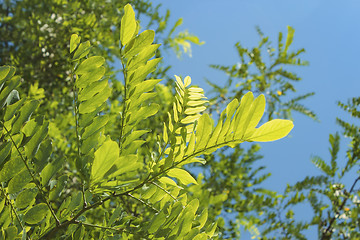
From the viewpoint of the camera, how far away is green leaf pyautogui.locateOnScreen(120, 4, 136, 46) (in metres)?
0.61

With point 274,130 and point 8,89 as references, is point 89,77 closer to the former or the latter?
point 8,89

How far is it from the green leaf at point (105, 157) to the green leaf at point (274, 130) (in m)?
0.22

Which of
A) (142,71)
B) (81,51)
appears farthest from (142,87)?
(81,51)

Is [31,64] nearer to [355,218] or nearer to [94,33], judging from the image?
[94,33]

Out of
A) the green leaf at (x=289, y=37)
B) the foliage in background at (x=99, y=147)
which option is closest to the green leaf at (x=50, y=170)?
the foliage in background at (x=99, y=147)

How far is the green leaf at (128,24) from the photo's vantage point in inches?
24.0

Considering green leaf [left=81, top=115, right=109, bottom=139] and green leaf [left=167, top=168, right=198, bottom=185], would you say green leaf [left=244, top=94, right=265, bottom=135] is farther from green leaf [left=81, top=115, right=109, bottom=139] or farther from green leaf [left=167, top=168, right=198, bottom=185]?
green leaf [left=81, top=115, right=109, bottom=139]

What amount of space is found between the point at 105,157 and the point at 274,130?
0.26m

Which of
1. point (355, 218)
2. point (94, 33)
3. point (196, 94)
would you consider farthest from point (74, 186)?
point (355, 218)

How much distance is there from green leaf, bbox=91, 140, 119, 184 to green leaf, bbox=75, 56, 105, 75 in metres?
0.19

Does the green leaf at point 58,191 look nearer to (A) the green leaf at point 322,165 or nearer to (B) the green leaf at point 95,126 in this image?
(B) the green leaf at point 95,126

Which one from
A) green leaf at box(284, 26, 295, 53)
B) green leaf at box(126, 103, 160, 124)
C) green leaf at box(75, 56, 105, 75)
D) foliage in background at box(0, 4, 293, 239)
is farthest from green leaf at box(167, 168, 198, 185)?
green leaf at box(284, 26, 295, 53)

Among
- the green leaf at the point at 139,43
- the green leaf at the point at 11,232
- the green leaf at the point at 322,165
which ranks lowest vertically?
the green leaf at the point at 11,232

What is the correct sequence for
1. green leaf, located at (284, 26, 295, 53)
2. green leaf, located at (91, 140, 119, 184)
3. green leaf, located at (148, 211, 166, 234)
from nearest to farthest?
green leaf, located at (91, 140, 119, 184), green leaf, located at (148, 211, 166, 234), green leaf, located at (284, 26, 295, 53)
